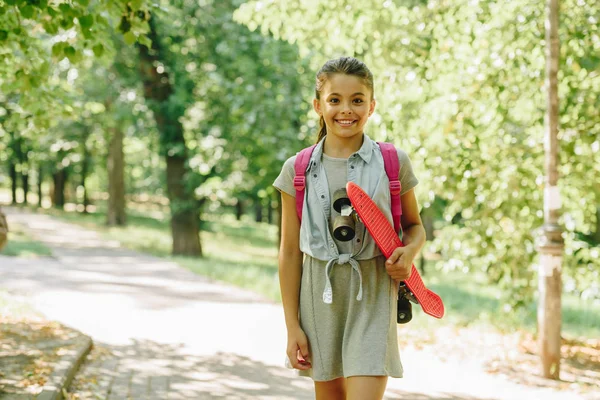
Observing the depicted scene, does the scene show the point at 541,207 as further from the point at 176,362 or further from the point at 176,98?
the point at 176,98

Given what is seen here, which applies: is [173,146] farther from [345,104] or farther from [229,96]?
[345,104]

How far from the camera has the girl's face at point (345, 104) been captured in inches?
111

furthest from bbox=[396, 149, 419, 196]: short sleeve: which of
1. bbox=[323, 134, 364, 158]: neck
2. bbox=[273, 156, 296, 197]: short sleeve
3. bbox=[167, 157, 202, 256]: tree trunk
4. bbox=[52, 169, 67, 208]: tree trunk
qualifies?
bbox=[52, 169, 67, 208]: tree trunk

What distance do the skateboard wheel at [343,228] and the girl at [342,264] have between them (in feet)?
0.11

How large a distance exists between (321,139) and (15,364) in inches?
163

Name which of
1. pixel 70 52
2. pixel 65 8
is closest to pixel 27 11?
pixel 65 8

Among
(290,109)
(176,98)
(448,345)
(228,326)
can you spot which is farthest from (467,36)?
(176,98)

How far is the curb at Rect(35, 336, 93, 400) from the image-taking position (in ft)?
16.5

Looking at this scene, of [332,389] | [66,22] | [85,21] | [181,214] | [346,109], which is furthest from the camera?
[181,214]

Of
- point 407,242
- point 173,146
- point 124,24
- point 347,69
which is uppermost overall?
point 124,24

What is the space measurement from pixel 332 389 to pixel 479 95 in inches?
215

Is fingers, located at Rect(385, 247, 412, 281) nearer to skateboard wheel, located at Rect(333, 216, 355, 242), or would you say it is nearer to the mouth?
skateboard wheel, located at Rect(333, 216, 355, 242)

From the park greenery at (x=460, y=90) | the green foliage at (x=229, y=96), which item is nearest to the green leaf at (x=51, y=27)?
the park greenery at (x=460, y=90)

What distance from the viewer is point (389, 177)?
9.31 ft
